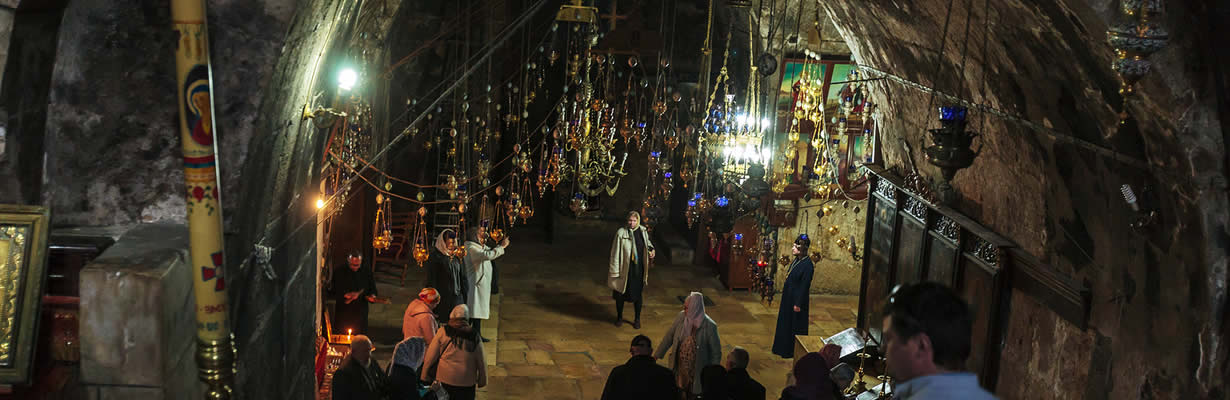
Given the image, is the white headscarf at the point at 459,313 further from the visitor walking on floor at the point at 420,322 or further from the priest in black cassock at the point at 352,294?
the priest in black cassock at the point at 352,294

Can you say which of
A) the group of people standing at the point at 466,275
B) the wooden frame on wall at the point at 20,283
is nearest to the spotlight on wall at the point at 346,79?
the group of people standing at the point at 466,275

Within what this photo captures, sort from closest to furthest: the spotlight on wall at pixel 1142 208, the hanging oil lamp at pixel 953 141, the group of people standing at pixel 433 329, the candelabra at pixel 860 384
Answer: the spotlight on wall at pixel 1142 208 → the hanging oil lamp at pixel 953 141 → the group of people standing at pixel 433 329 → the candelabra at pixel 860 384

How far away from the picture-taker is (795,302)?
34.9 feet

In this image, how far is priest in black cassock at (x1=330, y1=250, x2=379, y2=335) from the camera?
10.2 m

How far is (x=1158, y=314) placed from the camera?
18.5 ft

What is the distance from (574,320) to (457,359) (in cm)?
451

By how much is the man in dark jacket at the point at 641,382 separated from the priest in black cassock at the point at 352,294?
12.7 feet

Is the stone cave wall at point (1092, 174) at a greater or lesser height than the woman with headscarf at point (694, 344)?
greater

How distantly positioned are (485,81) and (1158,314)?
10.3 metres

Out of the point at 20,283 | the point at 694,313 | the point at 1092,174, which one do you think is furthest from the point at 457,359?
the point at 1092,174

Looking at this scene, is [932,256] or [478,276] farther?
[478,276]

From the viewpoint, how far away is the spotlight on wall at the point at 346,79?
730cm

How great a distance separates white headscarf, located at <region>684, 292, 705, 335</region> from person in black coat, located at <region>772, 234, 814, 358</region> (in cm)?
180

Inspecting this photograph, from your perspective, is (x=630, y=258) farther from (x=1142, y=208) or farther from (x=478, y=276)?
(x=1142, y=208)
